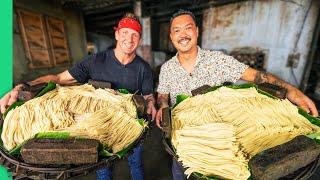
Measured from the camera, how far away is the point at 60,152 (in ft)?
4.38

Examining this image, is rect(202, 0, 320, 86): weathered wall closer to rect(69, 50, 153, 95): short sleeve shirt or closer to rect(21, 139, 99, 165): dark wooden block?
rect(69, 50, 153, 95): short sleeve shirt

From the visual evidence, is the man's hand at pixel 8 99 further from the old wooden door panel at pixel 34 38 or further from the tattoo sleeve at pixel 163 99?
the old wooden door panel at pixel 34 38

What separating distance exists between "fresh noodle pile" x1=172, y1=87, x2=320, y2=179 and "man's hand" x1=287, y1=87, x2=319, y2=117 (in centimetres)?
36

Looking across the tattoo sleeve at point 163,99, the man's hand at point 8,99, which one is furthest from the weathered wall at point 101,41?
the man's hand at point 8,99

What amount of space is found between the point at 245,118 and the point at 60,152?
4.46ft

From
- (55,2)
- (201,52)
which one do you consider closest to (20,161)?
(201,52)

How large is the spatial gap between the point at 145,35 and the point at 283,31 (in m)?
5.25

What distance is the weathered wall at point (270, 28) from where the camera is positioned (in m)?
5.93

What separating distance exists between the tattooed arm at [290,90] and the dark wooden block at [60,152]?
6.45 ft

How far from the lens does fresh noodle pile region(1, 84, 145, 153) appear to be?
1662mm

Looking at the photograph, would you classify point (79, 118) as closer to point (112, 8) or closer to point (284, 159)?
point (284, 159)

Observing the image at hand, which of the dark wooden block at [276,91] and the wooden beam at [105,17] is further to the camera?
the wooden beam at [105,17]

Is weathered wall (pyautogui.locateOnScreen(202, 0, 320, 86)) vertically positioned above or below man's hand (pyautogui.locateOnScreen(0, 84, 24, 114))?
above

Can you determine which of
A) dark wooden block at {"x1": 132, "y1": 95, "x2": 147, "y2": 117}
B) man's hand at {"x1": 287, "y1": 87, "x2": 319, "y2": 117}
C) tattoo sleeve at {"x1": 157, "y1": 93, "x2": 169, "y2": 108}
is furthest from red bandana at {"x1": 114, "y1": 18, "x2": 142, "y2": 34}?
man's hand at {"x1": 287, "y1": 87, "x2": 319, "y2": 117}
